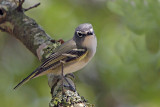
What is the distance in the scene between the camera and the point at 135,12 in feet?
13.9

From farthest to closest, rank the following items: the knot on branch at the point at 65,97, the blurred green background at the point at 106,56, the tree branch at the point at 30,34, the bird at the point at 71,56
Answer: the blurred green background at the point at 106,56
the bird at the point at 71,56
the tree branch at the point at 30,34
the knot on branch at the point at 65,97

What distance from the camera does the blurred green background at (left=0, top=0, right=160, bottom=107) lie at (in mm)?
4316

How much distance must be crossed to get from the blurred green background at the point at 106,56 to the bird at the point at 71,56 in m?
0.49

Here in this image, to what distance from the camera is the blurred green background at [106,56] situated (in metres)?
4.32

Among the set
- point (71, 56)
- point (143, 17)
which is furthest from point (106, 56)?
point (71, 56)

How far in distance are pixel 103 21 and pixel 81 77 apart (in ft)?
3.11

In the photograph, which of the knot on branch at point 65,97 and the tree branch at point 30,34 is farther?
the tree branch at point 30,34

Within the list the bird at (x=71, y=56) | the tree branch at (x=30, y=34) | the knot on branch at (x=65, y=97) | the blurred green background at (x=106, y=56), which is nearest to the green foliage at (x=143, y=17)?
the blurred green background at (x=106, y=56)

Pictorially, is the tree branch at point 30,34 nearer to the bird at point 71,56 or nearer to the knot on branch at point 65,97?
the knot on branch at point 65,97

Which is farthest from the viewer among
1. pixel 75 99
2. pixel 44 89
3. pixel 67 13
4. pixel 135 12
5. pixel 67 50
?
pixel 67 13

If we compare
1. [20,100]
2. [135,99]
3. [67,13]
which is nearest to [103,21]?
[67,13]

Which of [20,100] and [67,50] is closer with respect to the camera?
[67,50]

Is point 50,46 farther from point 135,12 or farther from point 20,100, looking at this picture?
point 20,100

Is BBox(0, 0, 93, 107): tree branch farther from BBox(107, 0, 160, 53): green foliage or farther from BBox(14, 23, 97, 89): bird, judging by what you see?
BBox(107, 0, 160, 53): green foliage
